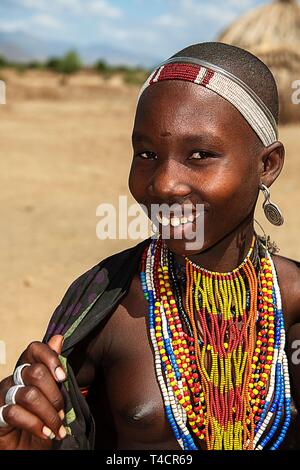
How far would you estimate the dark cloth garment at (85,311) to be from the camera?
163 centimetres

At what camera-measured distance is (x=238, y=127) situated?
5.42 ft

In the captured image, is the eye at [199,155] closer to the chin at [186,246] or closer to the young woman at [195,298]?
the young woman at [195,298]

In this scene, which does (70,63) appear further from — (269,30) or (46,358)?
(46,358)

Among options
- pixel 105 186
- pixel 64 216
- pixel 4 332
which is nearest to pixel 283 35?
pixel 105 186

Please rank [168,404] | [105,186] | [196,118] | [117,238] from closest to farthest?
[196,118]
[168,404]
[117,238]
[105,186]

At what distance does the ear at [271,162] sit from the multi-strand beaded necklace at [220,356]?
26 centimetres

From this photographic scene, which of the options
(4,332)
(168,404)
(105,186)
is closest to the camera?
(168,404)

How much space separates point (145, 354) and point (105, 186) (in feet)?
25.7

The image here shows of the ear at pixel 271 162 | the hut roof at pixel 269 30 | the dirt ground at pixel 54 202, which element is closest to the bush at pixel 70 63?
the dirt ground at pixel 54 202

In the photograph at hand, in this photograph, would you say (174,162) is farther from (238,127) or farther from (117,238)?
(117,238)

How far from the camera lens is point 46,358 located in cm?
149

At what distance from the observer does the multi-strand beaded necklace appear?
188cm

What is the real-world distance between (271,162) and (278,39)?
15127 mm

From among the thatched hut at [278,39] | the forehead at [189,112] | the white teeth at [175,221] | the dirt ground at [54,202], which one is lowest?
the white teeth at [175,221]
